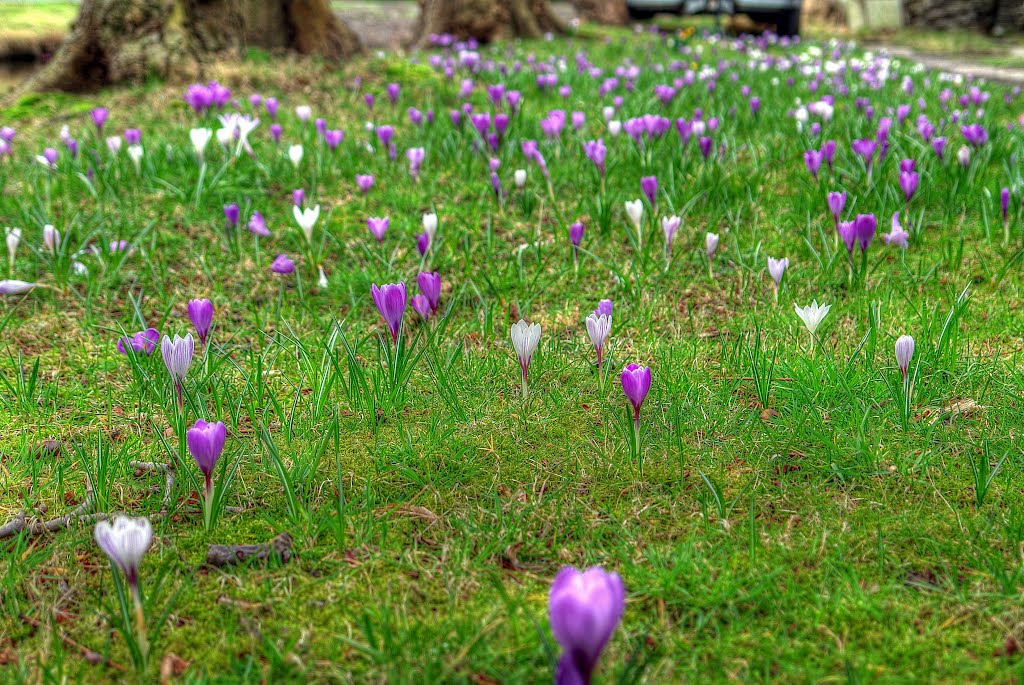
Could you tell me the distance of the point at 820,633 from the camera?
5.27ft

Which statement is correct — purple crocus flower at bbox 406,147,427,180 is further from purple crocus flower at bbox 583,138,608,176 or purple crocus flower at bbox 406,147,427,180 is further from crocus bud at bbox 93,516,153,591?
crocus bud at bbox 93,516,153,591

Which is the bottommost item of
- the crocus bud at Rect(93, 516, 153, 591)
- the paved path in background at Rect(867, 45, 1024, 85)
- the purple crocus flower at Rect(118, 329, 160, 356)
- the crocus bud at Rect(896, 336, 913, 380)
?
the purple crocus flower at Rect(118, 329, 160, 356)

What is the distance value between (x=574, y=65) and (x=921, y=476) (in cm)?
680

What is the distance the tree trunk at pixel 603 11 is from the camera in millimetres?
15203

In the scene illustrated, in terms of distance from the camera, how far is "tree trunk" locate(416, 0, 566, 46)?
1070 cm

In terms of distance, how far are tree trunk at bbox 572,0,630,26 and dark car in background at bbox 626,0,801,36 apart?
1018 millimetres

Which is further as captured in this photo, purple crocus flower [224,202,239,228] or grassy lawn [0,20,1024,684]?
purple crocus flower [224,202,239,228]

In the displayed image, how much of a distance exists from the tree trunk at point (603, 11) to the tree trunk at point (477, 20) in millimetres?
4231

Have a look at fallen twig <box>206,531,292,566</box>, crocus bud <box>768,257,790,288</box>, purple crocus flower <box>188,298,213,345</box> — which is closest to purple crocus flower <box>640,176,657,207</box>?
crocus bud <box>768,257,790,288</box>

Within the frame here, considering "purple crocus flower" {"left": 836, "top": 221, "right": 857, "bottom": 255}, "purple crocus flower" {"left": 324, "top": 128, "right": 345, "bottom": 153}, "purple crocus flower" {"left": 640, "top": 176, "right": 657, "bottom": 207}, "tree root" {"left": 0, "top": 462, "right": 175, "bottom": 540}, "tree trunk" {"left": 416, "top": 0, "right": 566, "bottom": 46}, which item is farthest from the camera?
"tree trunk" {"left": 416, "top": 0, "right": 566, "bottom": 46}

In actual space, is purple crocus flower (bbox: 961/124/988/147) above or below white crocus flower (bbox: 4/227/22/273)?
above

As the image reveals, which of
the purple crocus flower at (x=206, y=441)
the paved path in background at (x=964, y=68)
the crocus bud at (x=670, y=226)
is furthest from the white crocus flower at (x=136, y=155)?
the paved path in background at (x=964, y=68)

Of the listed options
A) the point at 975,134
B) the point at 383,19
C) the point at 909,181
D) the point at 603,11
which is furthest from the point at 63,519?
the point at 383,19

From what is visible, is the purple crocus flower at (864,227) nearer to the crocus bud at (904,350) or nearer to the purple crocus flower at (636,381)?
the crocus bud at (904,350)
